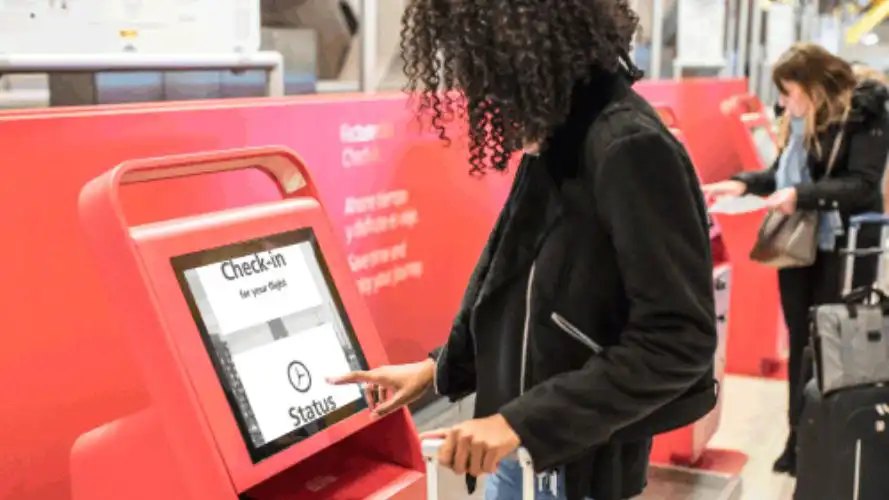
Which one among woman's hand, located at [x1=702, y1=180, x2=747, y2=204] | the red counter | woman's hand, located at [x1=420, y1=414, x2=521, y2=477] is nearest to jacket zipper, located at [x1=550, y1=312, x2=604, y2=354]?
woman's hand, located at [x1=420, y1=414, x2=521, y2=477]

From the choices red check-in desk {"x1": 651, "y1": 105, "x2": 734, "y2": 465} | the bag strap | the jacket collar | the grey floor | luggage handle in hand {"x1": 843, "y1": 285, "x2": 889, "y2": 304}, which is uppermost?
the jacket collar

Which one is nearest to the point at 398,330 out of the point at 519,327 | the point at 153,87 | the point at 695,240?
the point at 153,87

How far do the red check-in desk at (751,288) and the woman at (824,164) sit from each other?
1148 mm

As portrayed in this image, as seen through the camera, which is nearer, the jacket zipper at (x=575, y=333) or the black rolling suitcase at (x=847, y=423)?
the jacket zipper at (x=575, y=333)

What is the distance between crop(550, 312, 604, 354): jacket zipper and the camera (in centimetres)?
131

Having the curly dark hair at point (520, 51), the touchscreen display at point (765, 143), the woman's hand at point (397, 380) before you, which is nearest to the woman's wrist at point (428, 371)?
the woman's hand at point (397, 380)

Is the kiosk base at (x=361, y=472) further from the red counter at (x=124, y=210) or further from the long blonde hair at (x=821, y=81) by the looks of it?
the long blonde hair at (x=821, y=81)

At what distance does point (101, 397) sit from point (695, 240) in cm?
114

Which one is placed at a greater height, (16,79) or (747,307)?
(16,79)

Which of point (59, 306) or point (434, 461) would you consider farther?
point (59, 306)

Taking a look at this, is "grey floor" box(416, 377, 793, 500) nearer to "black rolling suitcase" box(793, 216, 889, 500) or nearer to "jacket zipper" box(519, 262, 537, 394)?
"black rolling suitcase" box(793, 216, 889, 500)

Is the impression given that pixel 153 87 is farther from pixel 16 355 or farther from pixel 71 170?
pixel 16 355

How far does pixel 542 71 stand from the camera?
1256mm

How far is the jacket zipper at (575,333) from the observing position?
1.31 m
